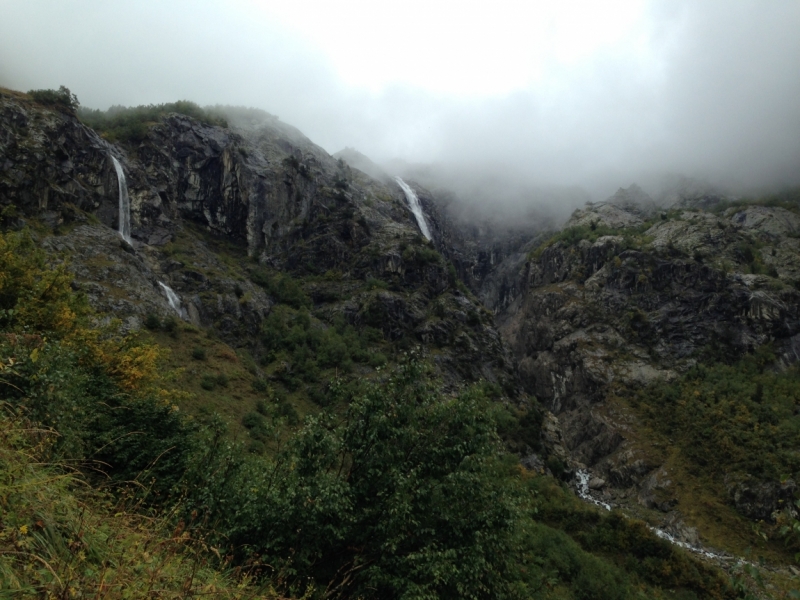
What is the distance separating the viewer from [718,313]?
2862 inches

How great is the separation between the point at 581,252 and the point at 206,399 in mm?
77826

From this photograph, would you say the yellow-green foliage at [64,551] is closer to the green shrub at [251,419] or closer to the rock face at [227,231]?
the green shrub at [251,419]

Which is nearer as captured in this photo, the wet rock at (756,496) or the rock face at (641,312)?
the wet rock at (756,496)

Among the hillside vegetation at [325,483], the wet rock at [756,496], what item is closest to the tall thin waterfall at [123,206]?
the hillside vegetation at [325,483]

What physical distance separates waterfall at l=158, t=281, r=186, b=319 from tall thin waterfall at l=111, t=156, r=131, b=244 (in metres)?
9.77

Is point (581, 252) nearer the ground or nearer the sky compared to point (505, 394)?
nearer the sky

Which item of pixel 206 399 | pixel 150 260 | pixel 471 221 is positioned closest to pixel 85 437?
pixel 206 399

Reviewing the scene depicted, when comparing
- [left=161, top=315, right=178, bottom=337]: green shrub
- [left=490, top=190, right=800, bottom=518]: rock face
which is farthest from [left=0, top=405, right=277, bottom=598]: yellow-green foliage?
[left=490, top=190, right=800, bottom=518]: rock face

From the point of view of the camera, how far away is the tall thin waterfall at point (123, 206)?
48.6 metres

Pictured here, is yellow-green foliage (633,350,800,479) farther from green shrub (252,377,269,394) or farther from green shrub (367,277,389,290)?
green shrub (252,377,269,394)

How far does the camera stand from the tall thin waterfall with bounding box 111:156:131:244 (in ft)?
159

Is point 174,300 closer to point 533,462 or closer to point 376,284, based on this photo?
point 376,284

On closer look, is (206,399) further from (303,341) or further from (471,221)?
(471,221)

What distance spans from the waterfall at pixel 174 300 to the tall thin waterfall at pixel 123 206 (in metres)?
9.77
